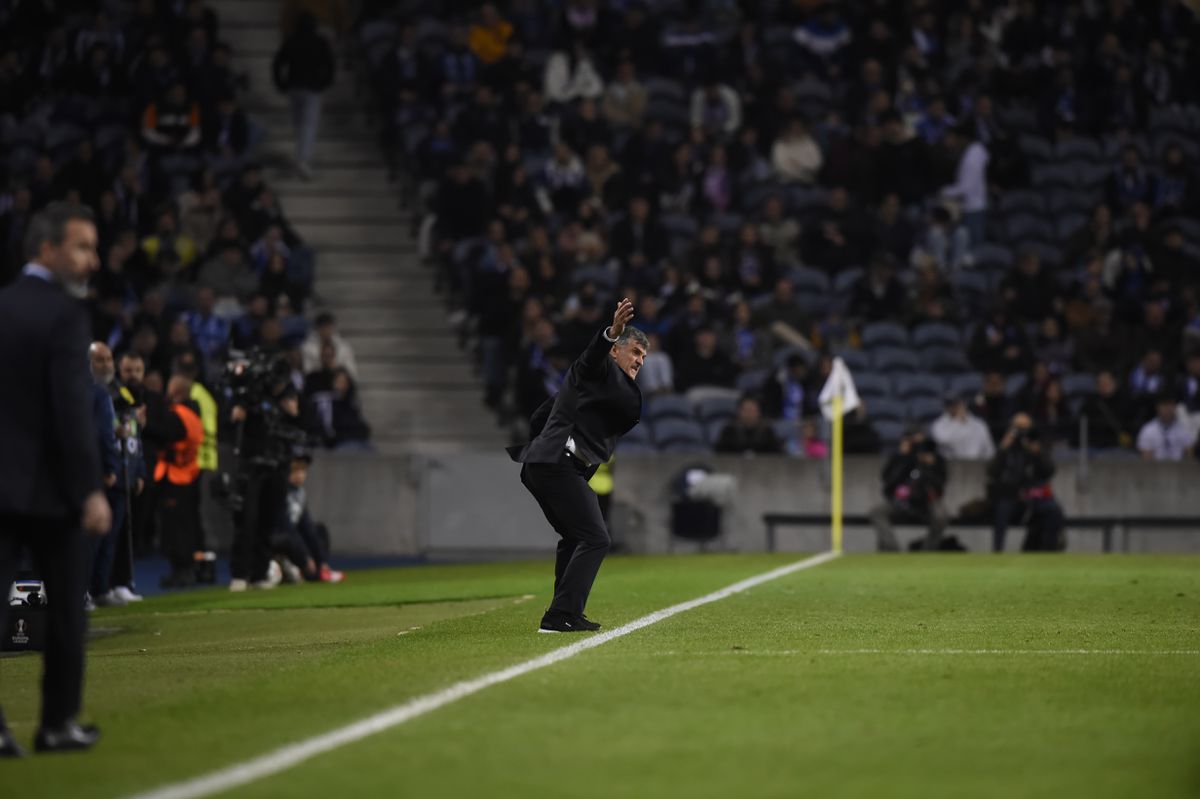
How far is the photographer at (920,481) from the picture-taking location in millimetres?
24688

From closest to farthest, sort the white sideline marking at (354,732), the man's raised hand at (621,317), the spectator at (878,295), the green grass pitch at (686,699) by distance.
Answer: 1. the white sideline marking at (354,732)
2. the green grass pitch at (686,699)
3. the man's raised hand at (621,317)
4. the spectator at (878,295)

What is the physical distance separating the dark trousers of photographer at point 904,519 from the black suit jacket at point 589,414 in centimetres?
1312

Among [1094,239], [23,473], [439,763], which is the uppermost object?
[1094,239]

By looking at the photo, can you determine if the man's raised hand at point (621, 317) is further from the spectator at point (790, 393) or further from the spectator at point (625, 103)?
the spectator at point (625, 103)

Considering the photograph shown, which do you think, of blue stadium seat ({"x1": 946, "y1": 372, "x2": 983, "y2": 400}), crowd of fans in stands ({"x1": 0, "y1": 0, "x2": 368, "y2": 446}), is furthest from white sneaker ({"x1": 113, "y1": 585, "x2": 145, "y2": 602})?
blue stadium seat ({"x1": 946, "y1": 372, "x2": 983, "y2": 400})

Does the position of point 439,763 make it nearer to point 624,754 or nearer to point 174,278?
point 624,754

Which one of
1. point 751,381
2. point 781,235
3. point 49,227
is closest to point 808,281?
point 781,235

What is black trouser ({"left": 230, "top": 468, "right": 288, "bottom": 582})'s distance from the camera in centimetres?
1898

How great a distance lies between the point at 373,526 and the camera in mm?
25594

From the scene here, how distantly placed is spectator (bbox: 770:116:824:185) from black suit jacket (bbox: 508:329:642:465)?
18.8 m

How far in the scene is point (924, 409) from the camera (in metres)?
27.1

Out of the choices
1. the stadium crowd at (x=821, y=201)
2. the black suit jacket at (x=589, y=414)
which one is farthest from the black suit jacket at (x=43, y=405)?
the stadium crowd at (x=821, y=201)

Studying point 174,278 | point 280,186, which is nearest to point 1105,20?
point 280,186

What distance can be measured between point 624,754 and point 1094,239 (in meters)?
24.0
